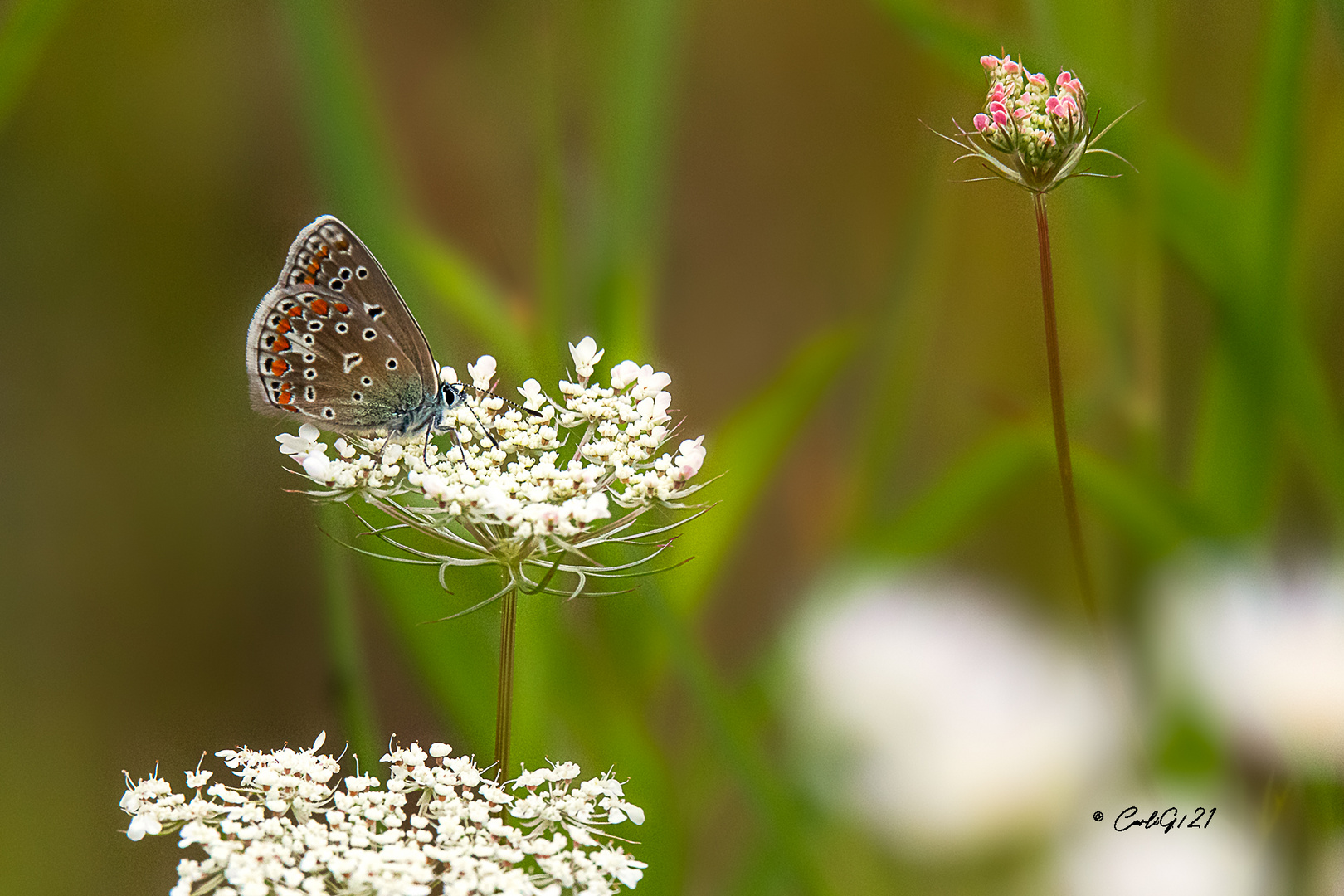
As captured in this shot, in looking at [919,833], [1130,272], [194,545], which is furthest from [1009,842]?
[194,545]

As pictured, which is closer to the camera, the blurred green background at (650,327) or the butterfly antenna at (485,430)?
the butterfly antenna at (485,430)

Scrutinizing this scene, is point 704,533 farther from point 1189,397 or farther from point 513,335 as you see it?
point 1189,397

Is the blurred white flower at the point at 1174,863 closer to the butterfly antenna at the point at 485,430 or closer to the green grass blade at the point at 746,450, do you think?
the green grass blade at the point at 746,450

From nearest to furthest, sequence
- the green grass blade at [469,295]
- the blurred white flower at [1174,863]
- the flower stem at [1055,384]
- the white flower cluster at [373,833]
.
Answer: the white flower cluster at [373,833], the flower stem at [1055,384], the blurred white flower at [1174,863], the green grass blade at [469,295]

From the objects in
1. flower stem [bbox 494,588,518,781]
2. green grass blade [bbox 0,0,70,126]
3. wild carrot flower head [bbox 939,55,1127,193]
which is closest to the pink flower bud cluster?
wild carrot flower head [bbox 939,55,1127,193]

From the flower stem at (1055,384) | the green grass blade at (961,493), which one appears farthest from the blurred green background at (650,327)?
the flower stem at (1055,384)

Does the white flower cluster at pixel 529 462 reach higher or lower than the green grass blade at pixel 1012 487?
lower

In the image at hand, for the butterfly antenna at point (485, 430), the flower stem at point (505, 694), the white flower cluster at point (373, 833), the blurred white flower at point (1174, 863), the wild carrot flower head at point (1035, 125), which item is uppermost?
the wild carrot flower head at point (1035, 125)
